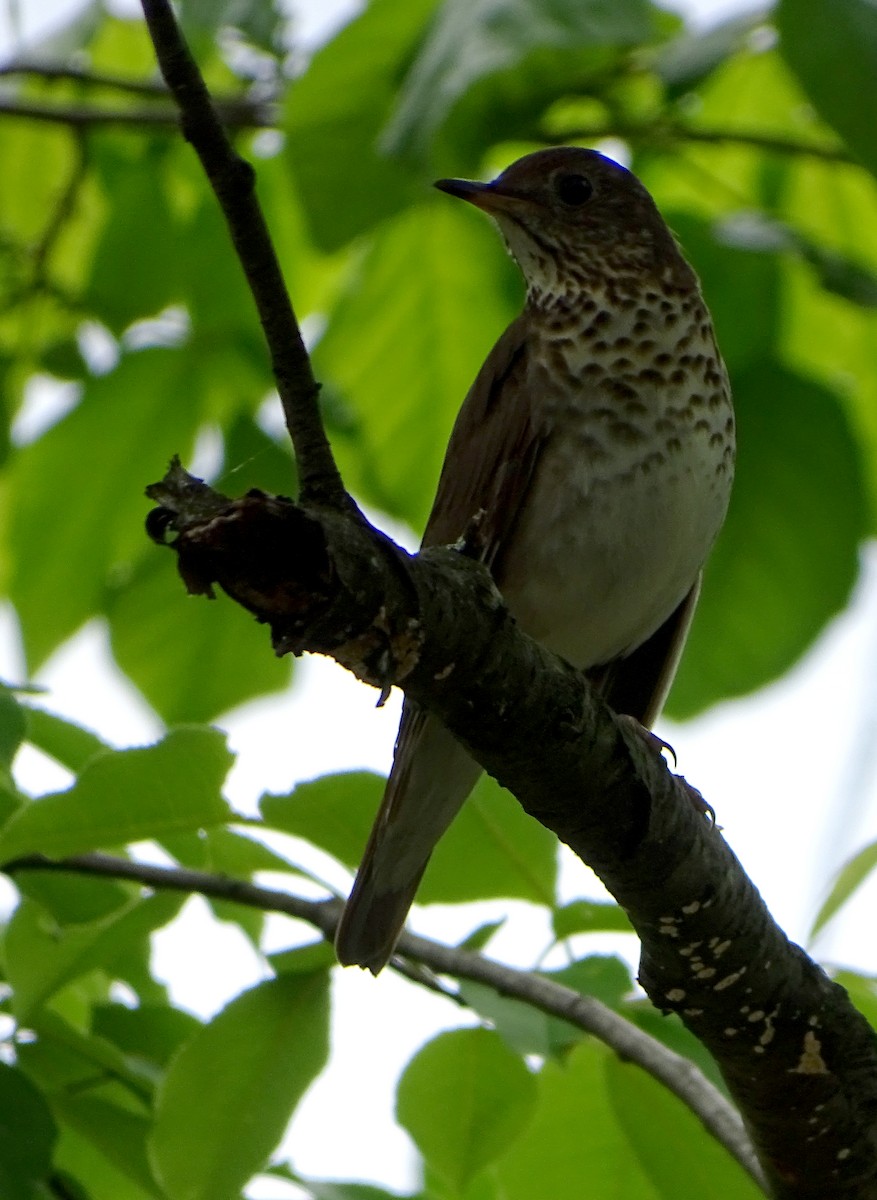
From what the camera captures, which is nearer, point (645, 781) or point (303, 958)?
point (645, 781)

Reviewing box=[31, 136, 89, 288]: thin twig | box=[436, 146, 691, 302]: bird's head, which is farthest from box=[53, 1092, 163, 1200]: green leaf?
box=[31, 136, 89, 288]: thin twig

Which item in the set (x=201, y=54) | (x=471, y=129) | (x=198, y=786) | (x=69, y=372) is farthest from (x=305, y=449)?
(x=201, y=54)

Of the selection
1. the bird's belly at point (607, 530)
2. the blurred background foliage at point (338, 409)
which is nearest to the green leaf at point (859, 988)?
the blurred background foliage at point (338, 409)

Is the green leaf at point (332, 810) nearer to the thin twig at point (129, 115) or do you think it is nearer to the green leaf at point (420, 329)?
the green leaf at point (420, 329)

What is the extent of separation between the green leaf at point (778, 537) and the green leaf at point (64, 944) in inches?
71.3

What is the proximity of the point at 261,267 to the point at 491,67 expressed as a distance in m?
1.27

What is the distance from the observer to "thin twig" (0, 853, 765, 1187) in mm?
2756

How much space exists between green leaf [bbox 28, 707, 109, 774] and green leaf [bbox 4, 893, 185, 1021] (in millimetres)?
281

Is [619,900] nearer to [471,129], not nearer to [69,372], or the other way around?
[471,129]

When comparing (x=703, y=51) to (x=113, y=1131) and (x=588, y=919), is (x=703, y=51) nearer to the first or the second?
(x=588, y=919)

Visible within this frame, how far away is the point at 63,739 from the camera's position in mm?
3035

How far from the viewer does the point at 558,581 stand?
3.76 metres

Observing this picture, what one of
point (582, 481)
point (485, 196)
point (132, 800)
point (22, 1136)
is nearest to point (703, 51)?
point (485, 196)

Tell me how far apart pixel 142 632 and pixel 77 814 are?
155cm
